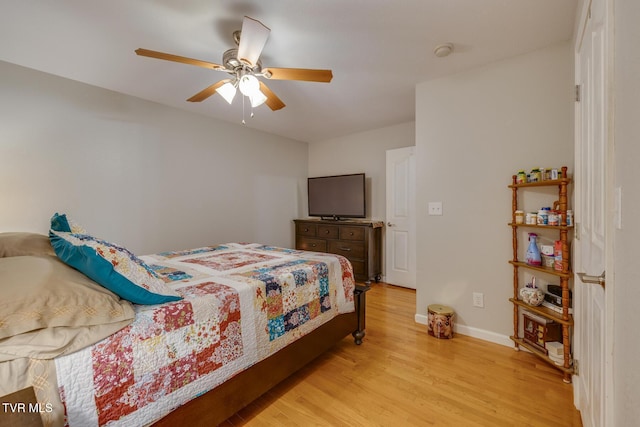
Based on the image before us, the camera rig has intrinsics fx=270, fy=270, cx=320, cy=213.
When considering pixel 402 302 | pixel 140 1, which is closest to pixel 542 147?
pixel 402 302

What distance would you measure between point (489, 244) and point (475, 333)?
31.6 inches

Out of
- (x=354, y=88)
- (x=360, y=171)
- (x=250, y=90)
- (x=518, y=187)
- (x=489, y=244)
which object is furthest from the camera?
(x=360, y=171)

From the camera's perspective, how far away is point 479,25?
5.94 ft

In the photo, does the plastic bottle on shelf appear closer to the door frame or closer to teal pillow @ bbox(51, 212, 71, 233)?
the door frame

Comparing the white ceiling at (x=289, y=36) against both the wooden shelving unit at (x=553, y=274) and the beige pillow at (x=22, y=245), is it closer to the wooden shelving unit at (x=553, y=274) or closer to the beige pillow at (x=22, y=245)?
the wooden shelving unit at (x=553, y=274)

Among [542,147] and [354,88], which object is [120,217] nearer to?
[354,88]

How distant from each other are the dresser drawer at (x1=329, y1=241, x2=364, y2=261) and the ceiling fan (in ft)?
8.19

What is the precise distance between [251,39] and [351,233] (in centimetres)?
294

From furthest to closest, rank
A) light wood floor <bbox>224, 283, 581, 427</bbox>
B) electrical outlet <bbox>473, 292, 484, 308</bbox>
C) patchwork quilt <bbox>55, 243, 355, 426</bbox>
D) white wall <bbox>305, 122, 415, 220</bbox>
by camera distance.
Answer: white wall <bbox>305, 122, 415, 220</bbox>
electrical outlet <bbox>473, 292, 484, 308</bbox>
light wood floor <bbox>224, 283, 581, 427</bbox>
patchwork quilt <bbox>55, 243, 355, 426</bbox>

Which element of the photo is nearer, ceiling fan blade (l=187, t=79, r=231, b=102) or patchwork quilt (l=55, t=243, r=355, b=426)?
patchwork quilt (l=55, t=243, r=355, b=426)

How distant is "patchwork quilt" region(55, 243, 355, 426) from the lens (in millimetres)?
959

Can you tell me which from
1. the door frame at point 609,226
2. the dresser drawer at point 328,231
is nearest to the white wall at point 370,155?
the dresser drawer at point 328,231

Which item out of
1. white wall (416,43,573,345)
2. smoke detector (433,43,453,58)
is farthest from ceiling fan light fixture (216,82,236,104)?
white wall (416,43,573,345)

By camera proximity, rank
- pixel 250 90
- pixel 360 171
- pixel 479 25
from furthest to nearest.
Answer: pixel 360 171 → pixel 250 90 → pixel 479 25
